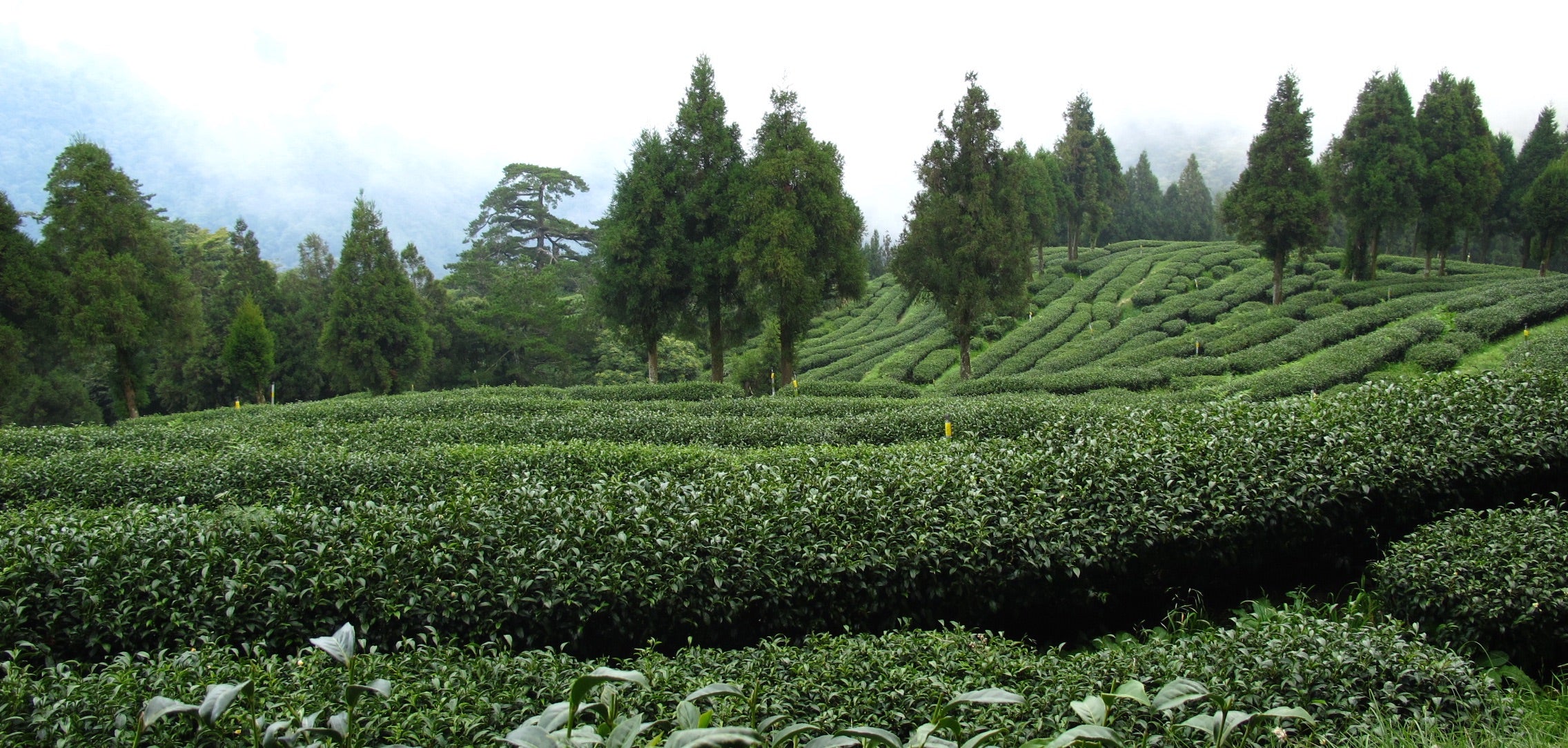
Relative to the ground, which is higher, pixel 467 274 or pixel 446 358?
pixel 467 274

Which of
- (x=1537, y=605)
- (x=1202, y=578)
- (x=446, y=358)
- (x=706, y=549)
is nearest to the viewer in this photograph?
(x=1537, y=605)

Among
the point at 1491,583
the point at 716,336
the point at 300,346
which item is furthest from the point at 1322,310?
the point at 300,346

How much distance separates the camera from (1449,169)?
25.4 meters

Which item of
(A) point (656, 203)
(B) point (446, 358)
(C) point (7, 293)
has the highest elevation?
(A) point (656, 203)

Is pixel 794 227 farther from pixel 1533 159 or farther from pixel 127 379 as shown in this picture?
pixel 1533 159

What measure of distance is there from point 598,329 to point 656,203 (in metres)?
15.0

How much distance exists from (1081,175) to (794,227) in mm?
29277

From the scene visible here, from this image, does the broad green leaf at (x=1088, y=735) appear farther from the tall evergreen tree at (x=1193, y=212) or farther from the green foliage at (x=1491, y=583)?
the tall evergreen tree at (x=1193, y=212)

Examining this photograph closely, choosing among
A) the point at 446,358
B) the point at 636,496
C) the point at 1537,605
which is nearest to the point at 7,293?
the point at 446,358

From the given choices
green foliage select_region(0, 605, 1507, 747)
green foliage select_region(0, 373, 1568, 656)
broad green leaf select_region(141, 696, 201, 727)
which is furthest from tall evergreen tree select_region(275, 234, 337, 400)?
broad green leaf select_region(141, 696, 201, 727)

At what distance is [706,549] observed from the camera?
4613mm

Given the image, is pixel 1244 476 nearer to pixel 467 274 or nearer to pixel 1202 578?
pixel 1202 578

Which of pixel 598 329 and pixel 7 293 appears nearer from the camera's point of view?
pixel 7 293

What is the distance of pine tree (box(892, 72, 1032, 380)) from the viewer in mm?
19266
